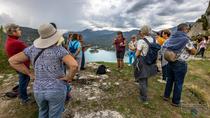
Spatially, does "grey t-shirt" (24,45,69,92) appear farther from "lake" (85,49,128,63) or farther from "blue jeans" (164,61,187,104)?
"lake" (85,49,128,63)

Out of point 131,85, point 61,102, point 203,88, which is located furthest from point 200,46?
point 61,102

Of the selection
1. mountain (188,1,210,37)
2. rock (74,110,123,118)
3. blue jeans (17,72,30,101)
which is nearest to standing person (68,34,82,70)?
blue jeans (17,72,30,101)

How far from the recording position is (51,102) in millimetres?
4383

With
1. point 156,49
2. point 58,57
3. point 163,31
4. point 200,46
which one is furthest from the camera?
point 200,46

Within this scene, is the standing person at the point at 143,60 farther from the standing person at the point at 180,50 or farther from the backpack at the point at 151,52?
the standing person at the point at 180,50

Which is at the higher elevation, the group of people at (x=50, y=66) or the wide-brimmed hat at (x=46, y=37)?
the wide-brimmed hat at (x=46, y=37)

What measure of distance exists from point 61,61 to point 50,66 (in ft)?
0.71

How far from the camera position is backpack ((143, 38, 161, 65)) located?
689 centimetres

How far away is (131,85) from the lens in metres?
9.17

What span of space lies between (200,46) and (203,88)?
12110 mm

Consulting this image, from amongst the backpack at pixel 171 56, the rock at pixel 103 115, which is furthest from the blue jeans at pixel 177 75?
the rock at pixel 103 115

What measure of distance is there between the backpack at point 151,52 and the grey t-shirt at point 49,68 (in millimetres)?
3239

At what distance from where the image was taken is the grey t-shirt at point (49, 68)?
4.29 meters

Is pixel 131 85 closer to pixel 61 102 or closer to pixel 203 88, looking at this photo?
pixel 203 88
